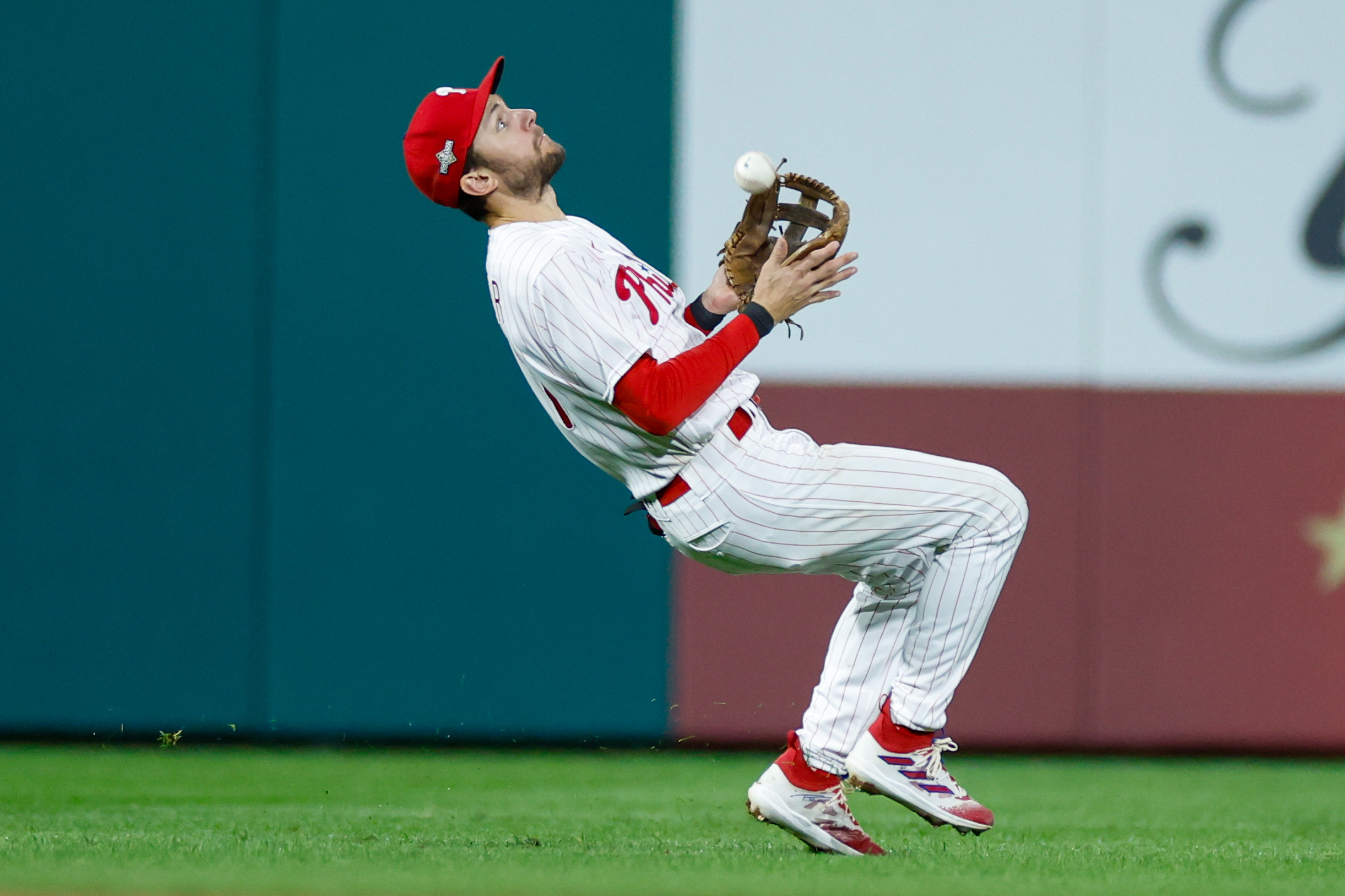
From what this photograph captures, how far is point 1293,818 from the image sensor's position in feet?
12.9

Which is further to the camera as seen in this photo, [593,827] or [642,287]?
[593,827]

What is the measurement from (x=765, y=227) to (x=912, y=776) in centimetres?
110

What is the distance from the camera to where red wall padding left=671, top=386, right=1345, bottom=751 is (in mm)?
5148

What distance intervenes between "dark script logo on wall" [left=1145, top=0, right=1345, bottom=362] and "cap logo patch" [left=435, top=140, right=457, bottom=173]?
285 cm

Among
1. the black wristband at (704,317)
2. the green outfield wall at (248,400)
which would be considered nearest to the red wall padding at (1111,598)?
the green outfield wall at (248,400)

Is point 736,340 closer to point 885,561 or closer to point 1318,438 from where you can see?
point 885,561

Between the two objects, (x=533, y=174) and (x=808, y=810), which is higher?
(x=533, y=174)

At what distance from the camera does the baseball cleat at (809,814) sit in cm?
306

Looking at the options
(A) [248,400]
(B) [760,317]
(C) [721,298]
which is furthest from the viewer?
(A) [248,400]

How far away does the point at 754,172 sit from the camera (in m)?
3.00

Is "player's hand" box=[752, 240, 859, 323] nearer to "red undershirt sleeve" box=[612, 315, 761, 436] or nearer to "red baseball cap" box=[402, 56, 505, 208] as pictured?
"red undershirt sleeve" box=[612, 315, 761, 436]

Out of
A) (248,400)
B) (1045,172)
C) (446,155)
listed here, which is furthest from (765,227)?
(248,400)

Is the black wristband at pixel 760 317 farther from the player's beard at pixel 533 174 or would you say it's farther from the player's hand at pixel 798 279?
the player's beard at pixel 533 174

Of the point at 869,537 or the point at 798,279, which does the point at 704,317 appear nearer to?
the point at 798,279
